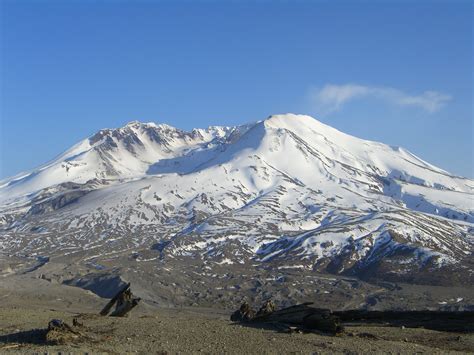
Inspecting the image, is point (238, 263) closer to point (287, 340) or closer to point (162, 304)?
point (162, 304)

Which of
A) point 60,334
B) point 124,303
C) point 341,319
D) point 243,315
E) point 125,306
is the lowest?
point 341,319

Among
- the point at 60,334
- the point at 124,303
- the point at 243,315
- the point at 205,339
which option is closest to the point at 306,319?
the point at 205,339

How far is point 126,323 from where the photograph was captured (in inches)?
995

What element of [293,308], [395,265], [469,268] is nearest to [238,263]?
[395,265]

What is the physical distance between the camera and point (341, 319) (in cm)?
2819

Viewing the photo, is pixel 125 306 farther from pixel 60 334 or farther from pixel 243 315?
pixel 60 334

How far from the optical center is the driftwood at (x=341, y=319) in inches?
960

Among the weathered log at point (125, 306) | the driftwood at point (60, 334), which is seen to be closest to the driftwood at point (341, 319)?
the weathered log at point (125, 306)

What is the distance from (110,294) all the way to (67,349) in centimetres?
12840

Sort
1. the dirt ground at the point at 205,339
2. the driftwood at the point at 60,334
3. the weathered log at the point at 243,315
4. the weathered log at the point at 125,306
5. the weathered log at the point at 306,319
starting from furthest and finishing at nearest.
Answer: the weathered log at the point at 125,306, the weathered log at the point at 243,315, the weathered log at the point at 306,319, the dirt ground at the point at 205,339, the driftwood at the point at 60,334

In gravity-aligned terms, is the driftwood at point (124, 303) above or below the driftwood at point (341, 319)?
above

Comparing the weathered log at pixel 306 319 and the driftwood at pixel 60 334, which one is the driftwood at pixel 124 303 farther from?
the driftwood at pixel 60 334

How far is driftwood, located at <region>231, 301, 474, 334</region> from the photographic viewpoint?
80.0 feet

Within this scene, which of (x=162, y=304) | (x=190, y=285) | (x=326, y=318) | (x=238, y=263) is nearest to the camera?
(x=326, y=318)
